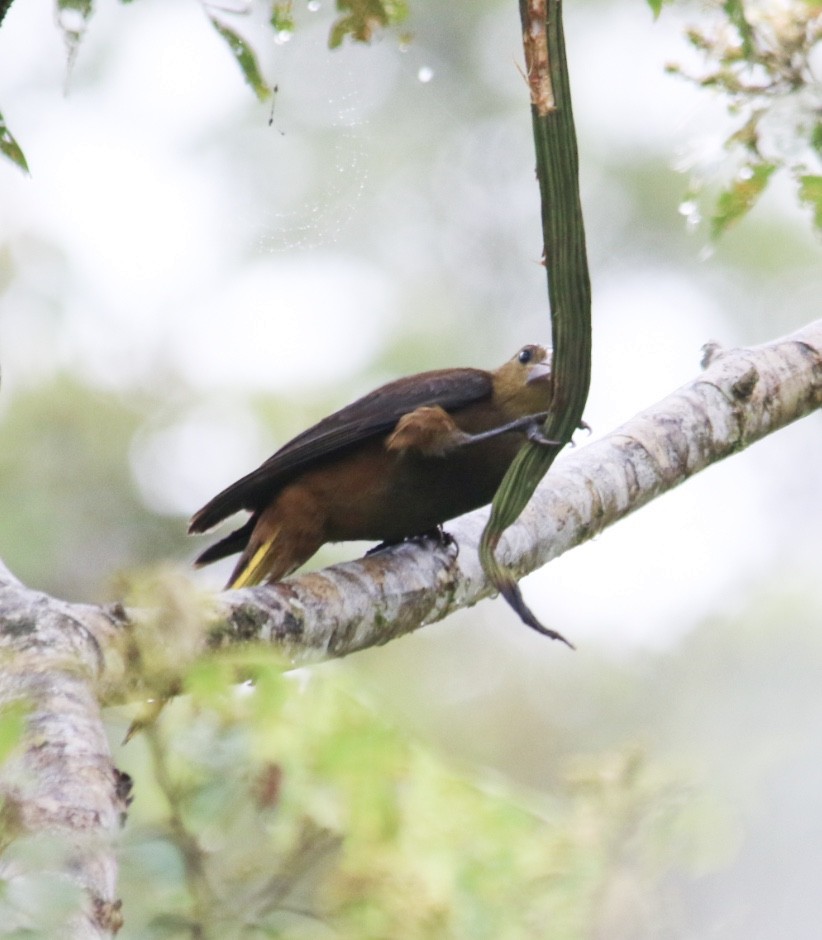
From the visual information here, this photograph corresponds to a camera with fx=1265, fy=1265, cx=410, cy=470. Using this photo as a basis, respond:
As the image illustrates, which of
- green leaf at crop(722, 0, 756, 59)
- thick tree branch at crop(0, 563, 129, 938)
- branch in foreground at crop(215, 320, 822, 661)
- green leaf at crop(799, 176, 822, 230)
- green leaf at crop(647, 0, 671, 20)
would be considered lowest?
branch in foreground at crop(215, 320, 822, 661)

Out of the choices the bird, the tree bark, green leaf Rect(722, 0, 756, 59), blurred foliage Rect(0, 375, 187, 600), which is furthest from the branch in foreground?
blurred foliage Rect(0, 375, 187, 600)

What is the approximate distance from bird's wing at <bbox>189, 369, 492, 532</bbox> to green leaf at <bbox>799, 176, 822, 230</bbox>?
981 millimetres

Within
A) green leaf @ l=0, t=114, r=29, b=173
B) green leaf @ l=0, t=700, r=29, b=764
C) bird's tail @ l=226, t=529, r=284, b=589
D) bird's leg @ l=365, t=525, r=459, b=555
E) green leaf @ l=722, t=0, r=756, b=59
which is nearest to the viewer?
green leaf @ l=0, t=700, r=29, b=764

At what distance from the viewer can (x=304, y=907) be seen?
188 cm

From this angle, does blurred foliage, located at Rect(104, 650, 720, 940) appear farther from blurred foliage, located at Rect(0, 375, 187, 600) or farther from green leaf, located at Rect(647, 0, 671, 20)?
blurred foliage, located at Rect(0, 375, 187, 600)

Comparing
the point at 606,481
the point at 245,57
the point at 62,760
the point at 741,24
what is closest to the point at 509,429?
the point at 606,481

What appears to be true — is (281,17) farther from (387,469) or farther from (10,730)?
(10,730)

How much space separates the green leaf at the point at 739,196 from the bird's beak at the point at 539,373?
566mm

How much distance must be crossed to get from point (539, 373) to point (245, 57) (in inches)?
54.7

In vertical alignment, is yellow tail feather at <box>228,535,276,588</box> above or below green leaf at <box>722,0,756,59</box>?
below

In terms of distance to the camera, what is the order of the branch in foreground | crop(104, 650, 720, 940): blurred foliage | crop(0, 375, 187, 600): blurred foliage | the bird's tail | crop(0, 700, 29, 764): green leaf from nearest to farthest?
crop(0, 700, 29, 764): green leaf
crop(104, 650, 720, 940): blurred foliage
the branch in foreground
the bird's tail
crop(0, 375, 187, 600): blurred foliage

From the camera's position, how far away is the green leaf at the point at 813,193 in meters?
3.05

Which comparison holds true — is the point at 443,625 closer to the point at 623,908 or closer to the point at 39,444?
the point at 39,444

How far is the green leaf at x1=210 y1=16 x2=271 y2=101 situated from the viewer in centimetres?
230
